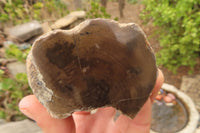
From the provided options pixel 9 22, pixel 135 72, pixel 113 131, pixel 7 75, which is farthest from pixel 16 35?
pixel 135 72

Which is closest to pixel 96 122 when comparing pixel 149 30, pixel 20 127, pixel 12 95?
pixel 20 127

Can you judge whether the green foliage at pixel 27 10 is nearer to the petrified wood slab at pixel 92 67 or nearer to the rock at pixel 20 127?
the rock at pixel 20 127

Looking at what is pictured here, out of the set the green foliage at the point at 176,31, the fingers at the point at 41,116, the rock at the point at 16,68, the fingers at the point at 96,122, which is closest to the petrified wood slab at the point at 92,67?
the fingers at the point at 41,116

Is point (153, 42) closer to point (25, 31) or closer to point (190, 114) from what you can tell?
point (190, 114)

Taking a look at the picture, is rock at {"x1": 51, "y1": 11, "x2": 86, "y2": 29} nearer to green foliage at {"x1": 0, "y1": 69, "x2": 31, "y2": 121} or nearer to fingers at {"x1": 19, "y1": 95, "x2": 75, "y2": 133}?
green foliage at {"x1": 0, "y1": 69, "x2": 31, "y2": 121}

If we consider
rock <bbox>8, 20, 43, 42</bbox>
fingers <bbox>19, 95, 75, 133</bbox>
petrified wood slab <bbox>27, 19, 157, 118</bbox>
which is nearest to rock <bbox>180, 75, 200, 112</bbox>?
petrified wood slab <bbox>27, 19, 157, 118</bbox>

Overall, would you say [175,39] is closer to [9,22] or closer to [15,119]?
[15,119]
